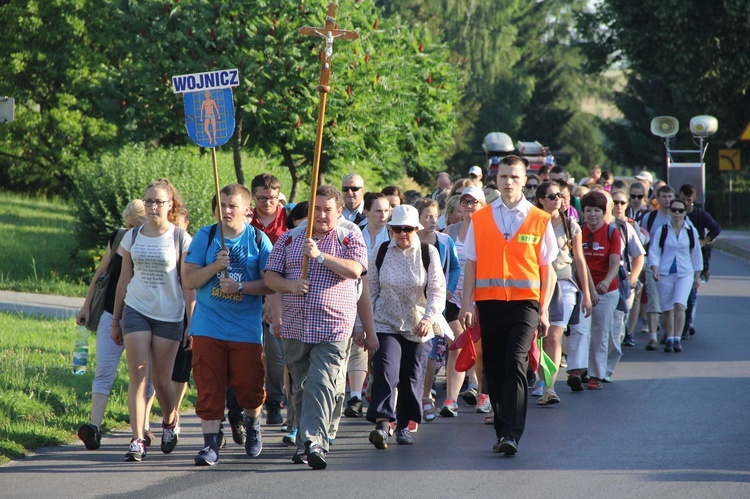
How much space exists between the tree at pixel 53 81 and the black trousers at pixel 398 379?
2597 centimetres

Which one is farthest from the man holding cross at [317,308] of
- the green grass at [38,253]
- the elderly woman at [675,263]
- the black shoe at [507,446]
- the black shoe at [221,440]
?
the green grass at [38,253]

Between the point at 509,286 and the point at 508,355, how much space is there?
1.56 feet

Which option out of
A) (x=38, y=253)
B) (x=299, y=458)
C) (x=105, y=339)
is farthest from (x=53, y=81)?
(x=299, y=458)

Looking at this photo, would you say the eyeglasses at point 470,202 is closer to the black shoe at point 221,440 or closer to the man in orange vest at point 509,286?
the man in orange vest at point 509,286

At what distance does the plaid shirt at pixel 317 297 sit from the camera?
773 centimetres

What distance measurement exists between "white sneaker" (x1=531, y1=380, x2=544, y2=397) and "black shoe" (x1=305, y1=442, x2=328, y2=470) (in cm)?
362

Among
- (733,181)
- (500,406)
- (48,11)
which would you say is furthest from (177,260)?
(733,181)

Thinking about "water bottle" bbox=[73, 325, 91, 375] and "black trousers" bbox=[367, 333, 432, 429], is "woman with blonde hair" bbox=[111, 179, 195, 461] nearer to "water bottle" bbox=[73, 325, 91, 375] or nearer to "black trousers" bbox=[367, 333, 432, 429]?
"black trousers" bbox=[367, 333, 432, 429]

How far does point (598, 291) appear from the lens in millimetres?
11398

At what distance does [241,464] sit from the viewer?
7859 millimetres

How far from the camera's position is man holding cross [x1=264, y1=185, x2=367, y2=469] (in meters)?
7.63

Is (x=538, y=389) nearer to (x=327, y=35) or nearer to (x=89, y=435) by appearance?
(x=327, y=35)

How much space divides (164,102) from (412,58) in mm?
7922

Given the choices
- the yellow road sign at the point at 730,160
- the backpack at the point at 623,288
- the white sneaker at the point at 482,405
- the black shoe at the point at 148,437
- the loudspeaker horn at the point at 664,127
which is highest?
the loudspeaker horn at the point at 664,127
